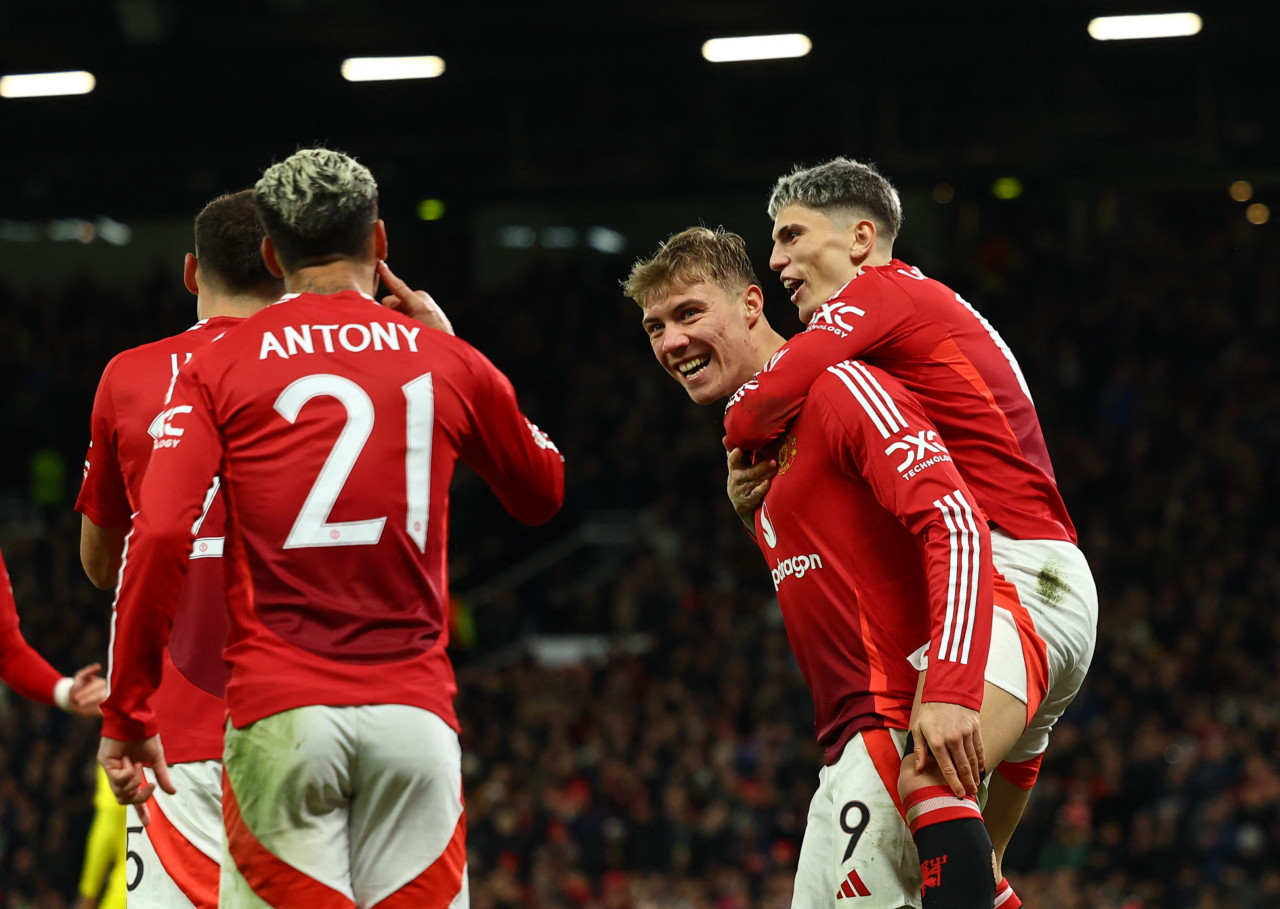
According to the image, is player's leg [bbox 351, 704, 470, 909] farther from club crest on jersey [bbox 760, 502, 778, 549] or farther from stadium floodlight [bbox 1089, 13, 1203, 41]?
stadium floodlight [bbox 1089, 13, 1203, 41]

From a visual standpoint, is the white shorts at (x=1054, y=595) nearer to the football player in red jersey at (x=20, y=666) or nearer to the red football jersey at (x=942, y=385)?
the red football jersey at (x=942, y=385)

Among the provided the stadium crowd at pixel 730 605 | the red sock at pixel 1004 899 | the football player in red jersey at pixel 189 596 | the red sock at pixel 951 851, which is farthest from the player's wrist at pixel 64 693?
the stadium crowd at pixel 730 605

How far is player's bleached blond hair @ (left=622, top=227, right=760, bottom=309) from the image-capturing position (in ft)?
15.1

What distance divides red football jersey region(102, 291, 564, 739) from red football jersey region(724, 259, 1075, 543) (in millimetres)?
920

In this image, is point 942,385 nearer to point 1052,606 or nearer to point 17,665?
point 1052,606

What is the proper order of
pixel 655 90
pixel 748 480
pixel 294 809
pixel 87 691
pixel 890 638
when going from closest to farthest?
pixel 294 809 → pixel 890 638 → pixel 748 480 → pixel 87 691 → pixel 655 90

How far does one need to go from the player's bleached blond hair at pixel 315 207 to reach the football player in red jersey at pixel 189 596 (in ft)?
2.23

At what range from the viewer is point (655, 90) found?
18.0m

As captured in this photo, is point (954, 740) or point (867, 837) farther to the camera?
point (867, 837)

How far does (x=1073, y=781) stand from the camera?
539 inches

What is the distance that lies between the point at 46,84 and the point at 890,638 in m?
16.1

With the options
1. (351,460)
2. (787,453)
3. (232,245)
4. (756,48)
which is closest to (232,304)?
(232,245)

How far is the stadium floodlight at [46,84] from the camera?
17234 mm

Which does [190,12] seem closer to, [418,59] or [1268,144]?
[418,59]
